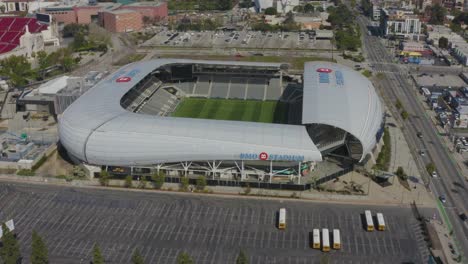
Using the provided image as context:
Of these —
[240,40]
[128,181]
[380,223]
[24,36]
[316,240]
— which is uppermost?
[24,36]

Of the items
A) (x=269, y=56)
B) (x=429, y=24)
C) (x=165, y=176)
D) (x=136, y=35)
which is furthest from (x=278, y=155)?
(x=429, y=24)

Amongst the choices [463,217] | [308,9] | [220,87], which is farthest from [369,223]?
[308,9]

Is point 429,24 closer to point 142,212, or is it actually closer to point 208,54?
point 208,54

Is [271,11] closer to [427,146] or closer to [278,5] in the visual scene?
[278,5]

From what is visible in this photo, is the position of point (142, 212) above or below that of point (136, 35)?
below

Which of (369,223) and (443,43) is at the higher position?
(443,43)

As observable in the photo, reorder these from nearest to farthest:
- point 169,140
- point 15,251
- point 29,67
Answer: point 15,251 < point 169,140 < point 29,67

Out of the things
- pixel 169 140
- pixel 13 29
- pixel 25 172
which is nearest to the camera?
pixel 169 140

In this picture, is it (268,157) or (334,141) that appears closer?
(268,157)
